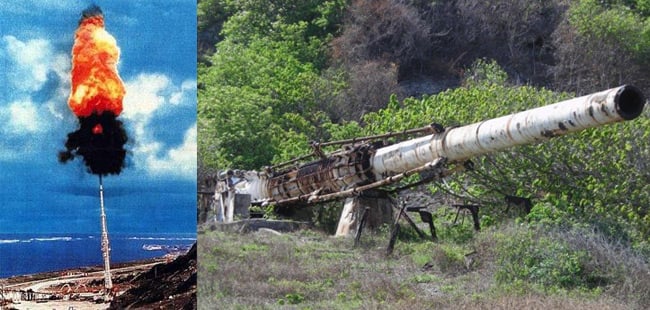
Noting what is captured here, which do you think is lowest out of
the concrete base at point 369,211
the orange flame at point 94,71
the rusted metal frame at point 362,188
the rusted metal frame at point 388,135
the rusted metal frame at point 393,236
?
the rusted metal frame at point 393,236

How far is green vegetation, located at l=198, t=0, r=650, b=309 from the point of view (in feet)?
33.0

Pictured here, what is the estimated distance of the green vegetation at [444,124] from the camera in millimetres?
10055

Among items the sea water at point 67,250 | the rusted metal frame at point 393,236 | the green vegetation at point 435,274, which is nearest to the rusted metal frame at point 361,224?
the green vegetation at point 435,274

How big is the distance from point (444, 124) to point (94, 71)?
3243mm

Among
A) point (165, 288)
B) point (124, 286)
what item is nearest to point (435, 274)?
point (165, 288)

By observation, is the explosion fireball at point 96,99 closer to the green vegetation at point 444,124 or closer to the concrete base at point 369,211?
the green vegetation at point 444,124

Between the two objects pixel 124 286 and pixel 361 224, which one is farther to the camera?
pixel 361 224

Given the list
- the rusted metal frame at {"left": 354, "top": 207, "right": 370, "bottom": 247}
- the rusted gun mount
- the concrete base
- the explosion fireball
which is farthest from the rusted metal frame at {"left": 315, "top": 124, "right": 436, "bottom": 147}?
the explosion fireball

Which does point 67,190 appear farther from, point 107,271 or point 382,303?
point 382,303

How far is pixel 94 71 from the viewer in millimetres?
8836

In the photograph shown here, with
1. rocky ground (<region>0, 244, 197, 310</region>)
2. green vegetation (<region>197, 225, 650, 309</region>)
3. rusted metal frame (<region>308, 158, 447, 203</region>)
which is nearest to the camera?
rocky ground (<region>0, 244, 197, 310</region>)

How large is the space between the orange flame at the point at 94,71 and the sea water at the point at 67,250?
2.83 feet

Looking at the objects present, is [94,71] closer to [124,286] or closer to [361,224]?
[124,286]

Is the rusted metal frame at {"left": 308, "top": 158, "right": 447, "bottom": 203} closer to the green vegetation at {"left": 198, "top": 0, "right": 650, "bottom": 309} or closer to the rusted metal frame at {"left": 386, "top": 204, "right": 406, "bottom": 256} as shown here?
the green vegetation at {"left": 198, "top": 0, "right": 650, "bottom": 309}
